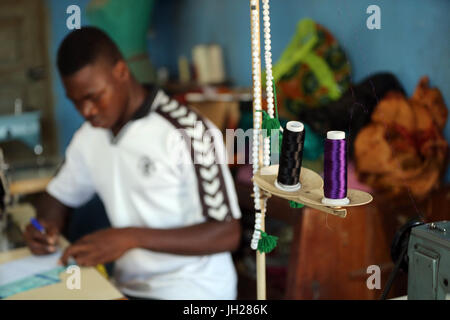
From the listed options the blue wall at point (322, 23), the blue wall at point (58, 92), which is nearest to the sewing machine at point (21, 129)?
the blue wall at point (322, 23)

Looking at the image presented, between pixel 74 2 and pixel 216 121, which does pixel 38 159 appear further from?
pixel 74 2

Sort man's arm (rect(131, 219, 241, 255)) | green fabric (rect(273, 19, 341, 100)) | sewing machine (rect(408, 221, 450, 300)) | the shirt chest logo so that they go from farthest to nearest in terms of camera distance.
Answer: green fabric (rect(273, 19, 341, 100)) → the shirt chest logo → man's arm (rect(131, 219, 241, 255)) → sewing machine (rect(408, 221, 450, 300))

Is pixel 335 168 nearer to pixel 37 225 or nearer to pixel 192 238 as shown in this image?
pixel 192 238

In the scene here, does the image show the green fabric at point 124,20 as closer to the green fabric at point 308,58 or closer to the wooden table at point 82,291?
the green fabric at point 308,58

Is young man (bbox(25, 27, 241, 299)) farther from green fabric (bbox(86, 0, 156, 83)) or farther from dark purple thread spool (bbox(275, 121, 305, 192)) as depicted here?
green fabric (bbox(86, 0, 156, 83))

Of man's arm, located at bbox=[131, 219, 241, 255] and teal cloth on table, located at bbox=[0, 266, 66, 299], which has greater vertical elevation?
man's arm, located at bbox=[131, 219, 241, 255]

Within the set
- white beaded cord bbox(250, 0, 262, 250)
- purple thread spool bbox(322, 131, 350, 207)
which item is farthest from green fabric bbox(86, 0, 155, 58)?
purple thread spool bbox(322, 131, 350, 207)

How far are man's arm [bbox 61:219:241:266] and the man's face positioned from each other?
34 centimetres

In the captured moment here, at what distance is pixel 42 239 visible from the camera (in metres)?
1.74

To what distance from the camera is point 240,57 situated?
3996mm

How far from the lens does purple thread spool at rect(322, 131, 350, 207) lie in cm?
87

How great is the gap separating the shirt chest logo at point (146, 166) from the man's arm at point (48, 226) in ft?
1.15
